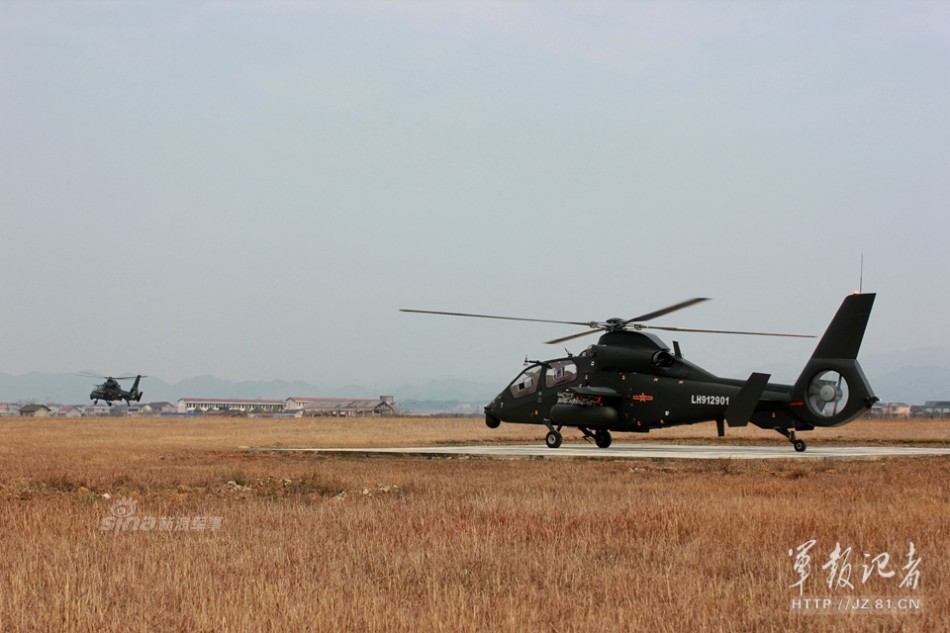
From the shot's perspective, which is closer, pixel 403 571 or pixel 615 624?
pixel 615 624

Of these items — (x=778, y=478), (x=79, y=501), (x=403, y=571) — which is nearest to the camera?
(x=403, y=571)

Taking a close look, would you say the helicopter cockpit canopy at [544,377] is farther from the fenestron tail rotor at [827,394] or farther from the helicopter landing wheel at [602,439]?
the fenestron tail rotor at [827,394]

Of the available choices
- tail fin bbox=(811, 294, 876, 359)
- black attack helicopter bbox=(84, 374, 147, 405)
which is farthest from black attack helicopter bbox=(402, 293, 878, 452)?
black attack helicopter bbox=(84, 374, 147, 405)

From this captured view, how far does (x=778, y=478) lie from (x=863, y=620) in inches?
497

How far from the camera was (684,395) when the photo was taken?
30141 millimetres

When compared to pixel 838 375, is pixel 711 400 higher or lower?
lower

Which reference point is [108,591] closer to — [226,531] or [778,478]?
[226,531]

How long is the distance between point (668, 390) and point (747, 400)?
2997mm

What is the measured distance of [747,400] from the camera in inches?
1110

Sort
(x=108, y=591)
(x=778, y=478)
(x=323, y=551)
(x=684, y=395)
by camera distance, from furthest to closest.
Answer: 1. (x=684, y=395)
2. (x=778, y=478)
3. (x=323, y=551)
4. (x=108, y=591)

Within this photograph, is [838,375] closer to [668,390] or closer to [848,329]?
[848,329]

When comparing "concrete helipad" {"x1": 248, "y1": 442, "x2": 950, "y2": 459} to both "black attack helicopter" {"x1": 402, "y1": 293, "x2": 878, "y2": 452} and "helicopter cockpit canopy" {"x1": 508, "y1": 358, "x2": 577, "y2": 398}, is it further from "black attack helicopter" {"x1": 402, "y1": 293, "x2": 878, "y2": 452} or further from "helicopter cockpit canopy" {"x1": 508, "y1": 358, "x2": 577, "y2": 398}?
"helicopter cockpit canopy" {"x1": 508, "y1": 358, "x2": 577, "y2": 398}

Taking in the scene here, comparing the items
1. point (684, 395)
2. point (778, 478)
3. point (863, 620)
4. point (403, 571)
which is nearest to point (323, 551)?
point (403, 571)

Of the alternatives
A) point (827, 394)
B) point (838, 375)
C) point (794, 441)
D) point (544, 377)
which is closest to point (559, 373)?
point (544, 377)
